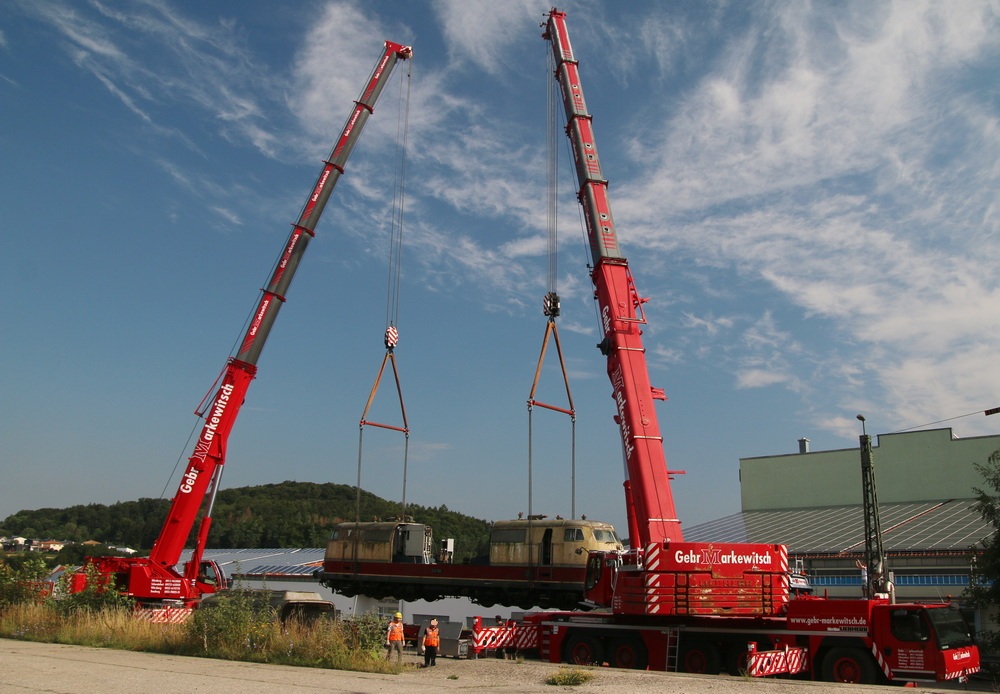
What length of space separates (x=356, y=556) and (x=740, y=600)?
1425cm

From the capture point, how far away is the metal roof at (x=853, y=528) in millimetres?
35125

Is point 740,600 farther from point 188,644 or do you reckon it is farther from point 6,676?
point 6,676

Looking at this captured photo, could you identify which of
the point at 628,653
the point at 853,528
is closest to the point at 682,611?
the point at 628,653

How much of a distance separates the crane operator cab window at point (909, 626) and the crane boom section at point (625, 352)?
5.22 metres

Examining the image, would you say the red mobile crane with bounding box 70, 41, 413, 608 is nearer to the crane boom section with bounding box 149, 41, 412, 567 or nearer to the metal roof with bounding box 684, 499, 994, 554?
the crane boom section with bounding box 149, 41, 412, 567

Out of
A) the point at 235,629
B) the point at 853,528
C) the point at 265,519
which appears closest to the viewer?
the point at 235,629

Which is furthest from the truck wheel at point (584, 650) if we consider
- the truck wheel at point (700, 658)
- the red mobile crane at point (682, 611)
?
the truck wheel at point (700, 658)

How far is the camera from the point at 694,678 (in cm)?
1595

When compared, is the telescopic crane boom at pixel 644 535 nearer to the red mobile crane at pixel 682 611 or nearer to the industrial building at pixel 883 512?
the red mobile crane at pixel 682 611

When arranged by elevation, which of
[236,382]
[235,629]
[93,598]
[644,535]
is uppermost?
[236,382]

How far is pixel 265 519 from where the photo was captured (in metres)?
81.7

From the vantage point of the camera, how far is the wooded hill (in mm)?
74812

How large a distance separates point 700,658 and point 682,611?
4.80 ft

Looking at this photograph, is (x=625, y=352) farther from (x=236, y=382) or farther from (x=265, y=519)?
(x=265, y=519)
